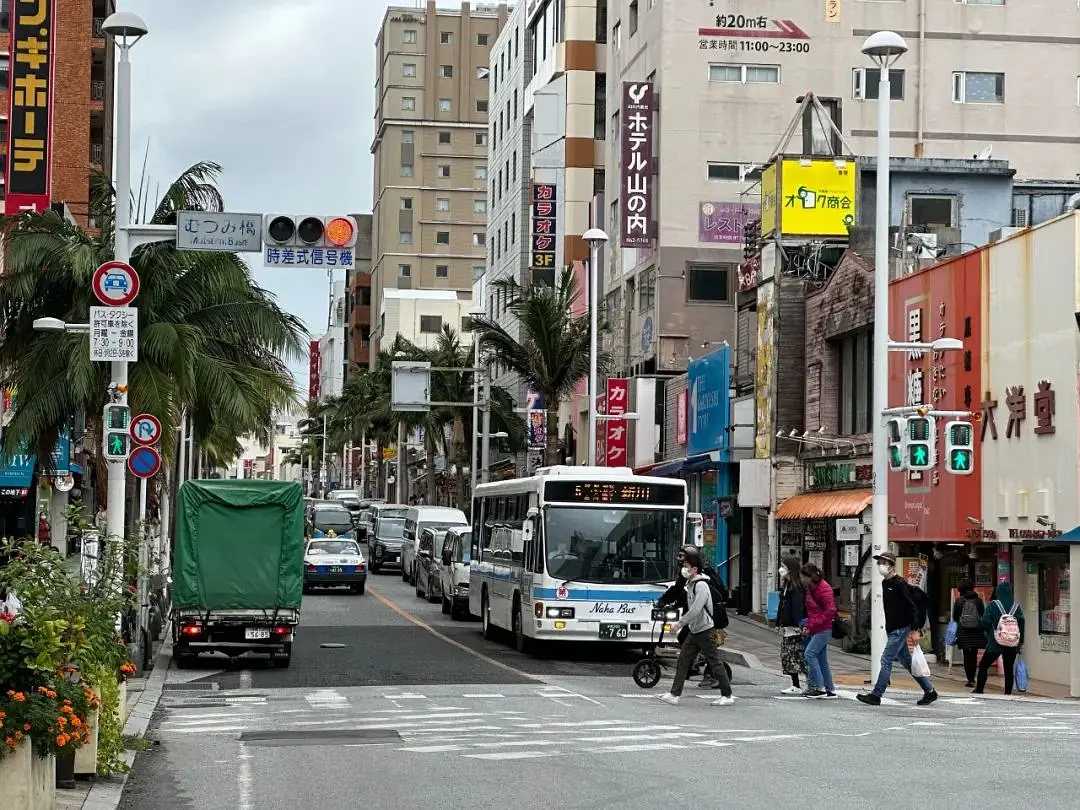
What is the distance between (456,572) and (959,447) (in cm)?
1785

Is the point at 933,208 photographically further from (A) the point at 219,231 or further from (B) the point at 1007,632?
(A) the point at 219,231

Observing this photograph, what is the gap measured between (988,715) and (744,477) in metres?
20.9

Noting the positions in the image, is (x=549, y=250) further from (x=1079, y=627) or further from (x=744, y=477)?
(x=1079, y=627)

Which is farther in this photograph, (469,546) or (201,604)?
(469,546)

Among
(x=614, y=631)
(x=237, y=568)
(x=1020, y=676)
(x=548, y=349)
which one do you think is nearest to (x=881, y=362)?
(x=1020, y=676)

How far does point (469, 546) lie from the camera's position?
3991 centimetres

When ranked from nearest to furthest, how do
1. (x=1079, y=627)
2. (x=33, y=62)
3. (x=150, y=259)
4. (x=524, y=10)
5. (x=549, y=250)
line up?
1. (x=1079, y=627)
2. (x=150, y=259)
3. (x=33, y=62)
4. (x=549, y=250)
5. (x=524, y=10)

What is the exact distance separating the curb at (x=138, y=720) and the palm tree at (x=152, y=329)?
12.9 ft

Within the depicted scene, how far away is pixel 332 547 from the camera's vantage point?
163ft

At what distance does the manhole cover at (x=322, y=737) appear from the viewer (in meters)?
16.7

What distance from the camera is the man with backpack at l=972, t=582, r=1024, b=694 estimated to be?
2416cm

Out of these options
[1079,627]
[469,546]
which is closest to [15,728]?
[1079,627]

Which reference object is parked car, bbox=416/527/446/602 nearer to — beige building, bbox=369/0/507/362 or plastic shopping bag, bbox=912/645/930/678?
plastic shopping bag, bbox=912/645/930/678

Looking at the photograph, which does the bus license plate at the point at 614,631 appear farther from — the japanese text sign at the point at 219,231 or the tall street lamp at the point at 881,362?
the japanese text sign at the point at 219,231
